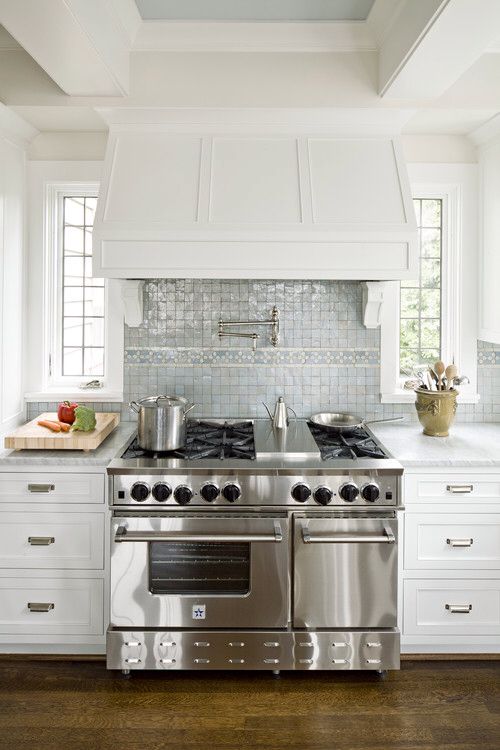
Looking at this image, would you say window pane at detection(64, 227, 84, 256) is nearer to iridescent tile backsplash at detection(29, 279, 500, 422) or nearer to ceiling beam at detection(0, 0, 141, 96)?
iridescent tile backsplash at detection(29, 279, 500, 422)

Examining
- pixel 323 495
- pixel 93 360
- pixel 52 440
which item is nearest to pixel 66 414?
pixel 52 440

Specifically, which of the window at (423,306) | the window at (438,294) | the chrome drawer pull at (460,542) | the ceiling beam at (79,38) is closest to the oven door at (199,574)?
the chrome drawer pull at (460,542)

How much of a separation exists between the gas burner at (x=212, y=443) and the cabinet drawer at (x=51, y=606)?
2.08ft

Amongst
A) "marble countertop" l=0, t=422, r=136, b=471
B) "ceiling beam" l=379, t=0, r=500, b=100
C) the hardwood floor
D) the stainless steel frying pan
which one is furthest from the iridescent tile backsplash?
the hardwood floor

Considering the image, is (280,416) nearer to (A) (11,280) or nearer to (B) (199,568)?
(B) (199,568)

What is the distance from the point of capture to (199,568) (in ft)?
8.49

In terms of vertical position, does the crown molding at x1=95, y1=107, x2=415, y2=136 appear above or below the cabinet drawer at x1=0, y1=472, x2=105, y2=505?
above

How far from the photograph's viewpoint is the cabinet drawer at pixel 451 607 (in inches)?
108

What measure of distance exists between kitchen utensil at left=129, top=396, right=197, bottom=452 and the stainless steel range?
126mm

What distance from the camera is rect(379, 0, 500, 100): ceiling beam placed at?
2.06 m

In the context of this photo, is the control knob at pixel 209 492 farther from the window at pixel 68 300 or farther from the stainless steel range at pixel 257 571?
the window at pixel 68 300

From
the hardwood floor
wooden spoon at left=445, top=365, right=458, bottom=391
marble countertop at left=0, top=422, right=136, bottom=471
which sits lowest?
the hardwood floor

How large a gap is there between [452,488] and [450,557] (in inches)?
12.3

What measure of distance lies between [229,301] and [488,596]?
Result: 191cm
